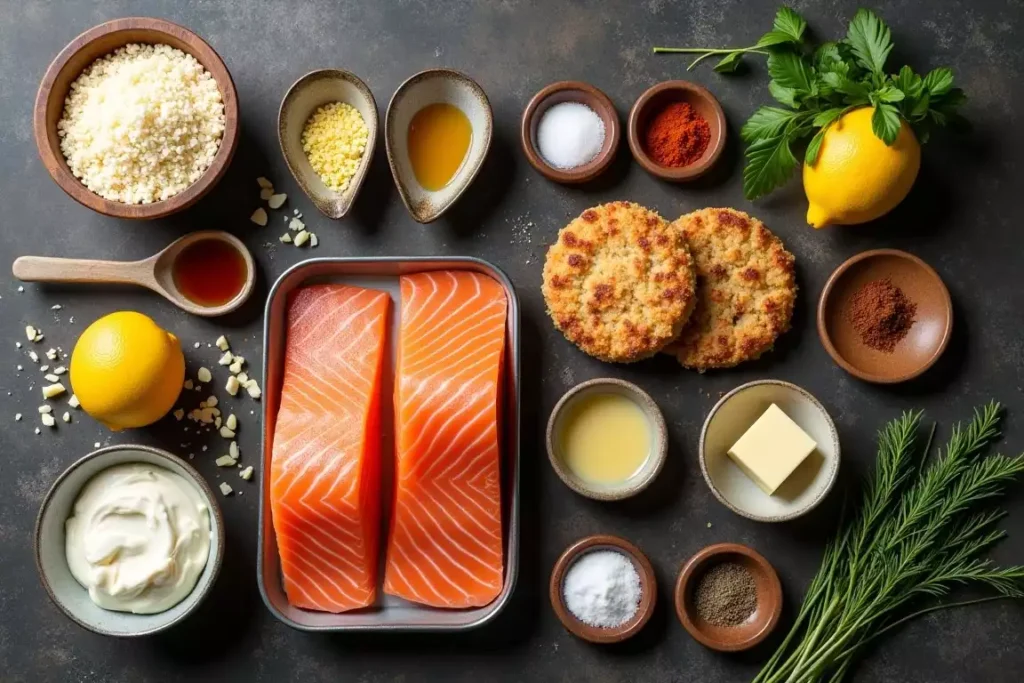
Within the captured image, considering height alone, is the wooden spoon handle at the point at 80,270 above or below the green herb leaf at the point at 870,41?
below

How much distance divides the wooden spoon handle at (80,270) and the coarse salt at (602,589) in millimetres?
1479

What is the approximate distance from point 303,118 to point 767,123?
4.31ft

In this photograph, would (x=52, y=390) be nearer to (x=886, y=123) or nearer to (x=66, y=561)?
(x=66, y=561)

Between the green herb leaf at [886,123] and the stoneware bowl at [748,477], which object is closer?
the green herb leaf at [886,123]

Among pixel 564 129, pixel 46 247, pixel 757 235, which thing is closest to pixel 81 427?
pixel 46 247

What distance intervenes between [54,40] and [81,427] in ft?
Result: 3.83

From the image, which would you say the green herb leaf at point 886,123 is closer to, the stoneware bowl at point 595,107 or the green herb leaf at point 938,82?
the green herb leaf at point 938,82

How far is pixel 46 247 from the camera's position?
106 inches

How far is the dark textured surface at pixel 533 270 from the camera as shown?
259 cm

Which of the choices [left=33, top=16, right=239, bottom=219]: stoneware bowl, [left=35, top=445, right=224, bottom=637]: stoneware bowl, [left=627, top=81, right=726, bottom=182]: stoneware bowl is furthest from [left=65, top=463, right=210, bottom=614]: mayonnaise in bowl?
[left=627, top=81, right=726, bottom=182]: stoneware bowl

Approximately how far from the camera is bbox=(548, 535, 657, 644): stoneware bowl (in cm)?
247

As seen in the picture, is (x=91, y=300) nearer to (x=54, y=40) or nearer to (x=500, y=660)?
(x=54, y=40)

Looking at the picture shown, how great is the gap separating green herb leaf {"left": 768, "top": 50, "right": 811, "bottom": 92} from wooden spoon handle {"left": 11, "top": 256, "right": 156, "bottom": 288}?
1848 millimetres

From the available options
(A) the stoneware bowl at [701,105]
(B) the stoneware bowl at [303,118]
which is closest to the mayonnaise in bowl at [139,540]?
(B) the stoneware bowl at [303,118]
